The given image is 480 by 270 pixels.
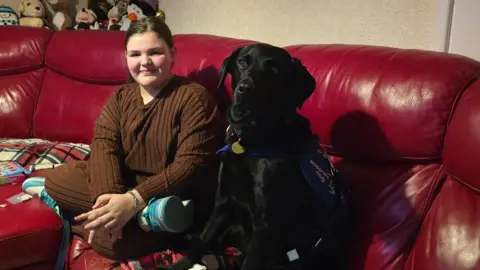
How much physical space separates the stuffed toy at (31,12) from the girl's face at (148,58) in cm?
189

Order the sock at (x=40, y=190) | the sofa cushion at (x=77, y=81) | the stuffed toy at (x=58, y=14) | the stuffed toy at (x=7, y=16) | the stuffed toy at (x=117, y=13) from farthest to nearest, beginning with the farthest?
the stuffed toy at (x=58, y=14) → the stuffed toy at (x=117, y=13) → the stuffed toy at (x=7, y=16) → the sofa cushion at (x=77, y=81) → the sock at (x=40, y=190)

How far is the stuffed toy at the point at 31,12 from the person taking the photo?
3127 millimetres

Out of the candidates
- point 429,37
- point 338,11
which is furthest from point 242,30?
point 429,37

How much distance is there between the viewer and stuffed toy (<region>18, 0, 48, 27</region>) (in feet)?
10.3

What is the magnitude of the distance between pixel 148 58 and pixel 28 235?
726 mm

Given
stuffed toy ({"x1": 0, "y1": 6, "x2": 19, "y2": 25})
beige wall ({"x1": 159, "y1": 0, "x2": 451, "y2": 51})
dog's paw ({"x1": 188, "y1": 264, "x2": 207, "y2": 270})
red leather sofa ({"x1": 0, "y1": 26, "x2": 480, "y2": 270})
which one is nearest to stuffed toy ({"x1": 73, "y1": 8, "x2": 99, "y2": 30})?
stuffed toy ({"x1": 0, "y1": 6, "x2": 19, "y2": 25})

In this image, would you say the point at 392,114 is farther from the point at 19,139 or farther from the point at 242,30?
the point at 19,139

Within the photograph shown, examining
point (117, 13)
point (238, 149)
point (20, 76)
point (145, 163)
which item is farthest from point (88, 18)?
point (238, 149)

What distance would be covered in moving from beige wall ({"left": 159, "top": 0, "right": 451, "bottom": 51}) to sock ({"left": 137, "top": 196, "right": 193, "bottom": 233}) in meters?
1.04

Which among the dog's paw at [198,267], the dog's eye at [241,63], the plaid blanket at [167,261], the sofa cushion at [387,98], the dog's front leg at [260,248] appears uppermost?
the dog's eye at [241,63]

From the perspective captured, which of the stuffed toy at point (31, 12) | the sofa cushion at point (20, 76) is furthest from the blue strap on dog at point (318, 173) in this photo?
the stuffed toy at point (31, 12)

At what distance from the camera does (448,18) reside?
60.7 inches

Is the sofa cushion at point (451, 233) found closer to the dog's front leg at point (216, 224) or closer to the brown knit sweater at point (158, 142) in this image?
the dog's front leg at point (216, 224)

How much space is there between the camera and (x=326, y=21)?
199 centimetres
